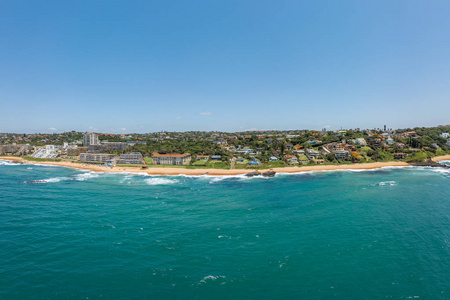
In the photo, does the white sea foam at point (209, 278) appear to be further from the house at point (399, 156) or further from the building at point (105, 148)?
the building at point (105, 148)

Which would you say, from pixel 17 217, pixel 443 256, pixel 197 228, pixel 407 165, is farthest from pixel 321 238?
pixel 407 165

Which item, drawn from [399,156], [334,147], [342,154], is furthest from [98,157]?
[399,156]

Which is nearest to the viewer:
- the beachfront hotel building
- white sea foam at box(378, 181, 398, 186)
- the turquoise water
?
the turquoise water

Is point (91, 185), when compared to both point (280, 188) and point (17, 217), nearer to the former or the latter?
point (17, 217)

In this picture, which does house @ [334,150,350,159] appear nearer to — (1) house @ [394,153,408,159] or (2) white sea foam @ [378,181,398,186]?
(1) house @ [394,153,408,159]

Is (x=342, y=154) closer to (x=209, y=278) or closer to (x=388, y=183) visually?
(x=388, y=183)

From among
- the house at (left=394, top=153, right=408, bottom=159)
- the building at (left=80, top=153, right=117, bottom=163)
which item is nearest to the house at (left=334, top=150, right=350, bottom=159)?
the house at (left=394, top=153, right=408, bottom=159)
